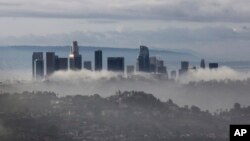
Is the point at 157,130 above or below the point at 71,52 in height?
below

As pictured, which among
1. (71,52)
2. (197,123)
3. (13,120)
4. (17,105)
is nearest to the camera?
(13,120)

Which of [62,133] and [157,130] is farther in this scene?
[157,130]

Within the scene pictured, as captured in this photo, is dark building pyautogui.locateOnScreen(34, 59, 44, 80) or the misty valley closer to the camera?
the misty valley

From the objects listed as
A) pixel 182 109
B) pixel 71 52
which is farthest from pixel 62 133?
pixel 71 52

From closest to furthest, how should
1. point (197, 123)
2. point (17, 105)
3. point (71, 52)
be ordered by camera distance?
point (17, 105), point (197, 123), point (71, 52)

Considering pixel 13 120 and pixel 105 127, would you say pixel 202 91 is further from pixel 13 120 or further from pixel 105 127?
pixel 13 120

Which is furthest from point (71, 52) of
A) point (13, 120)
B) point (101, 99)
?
point (13, 120)

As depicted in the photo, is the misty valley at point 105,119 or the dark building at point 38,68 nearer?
the misty valley at point 105,119

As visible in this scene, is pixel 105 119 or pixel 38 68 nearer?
pixel 105 119

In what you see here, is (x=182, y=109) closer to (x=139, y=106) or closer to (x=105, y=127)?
(x=139, y=106)
